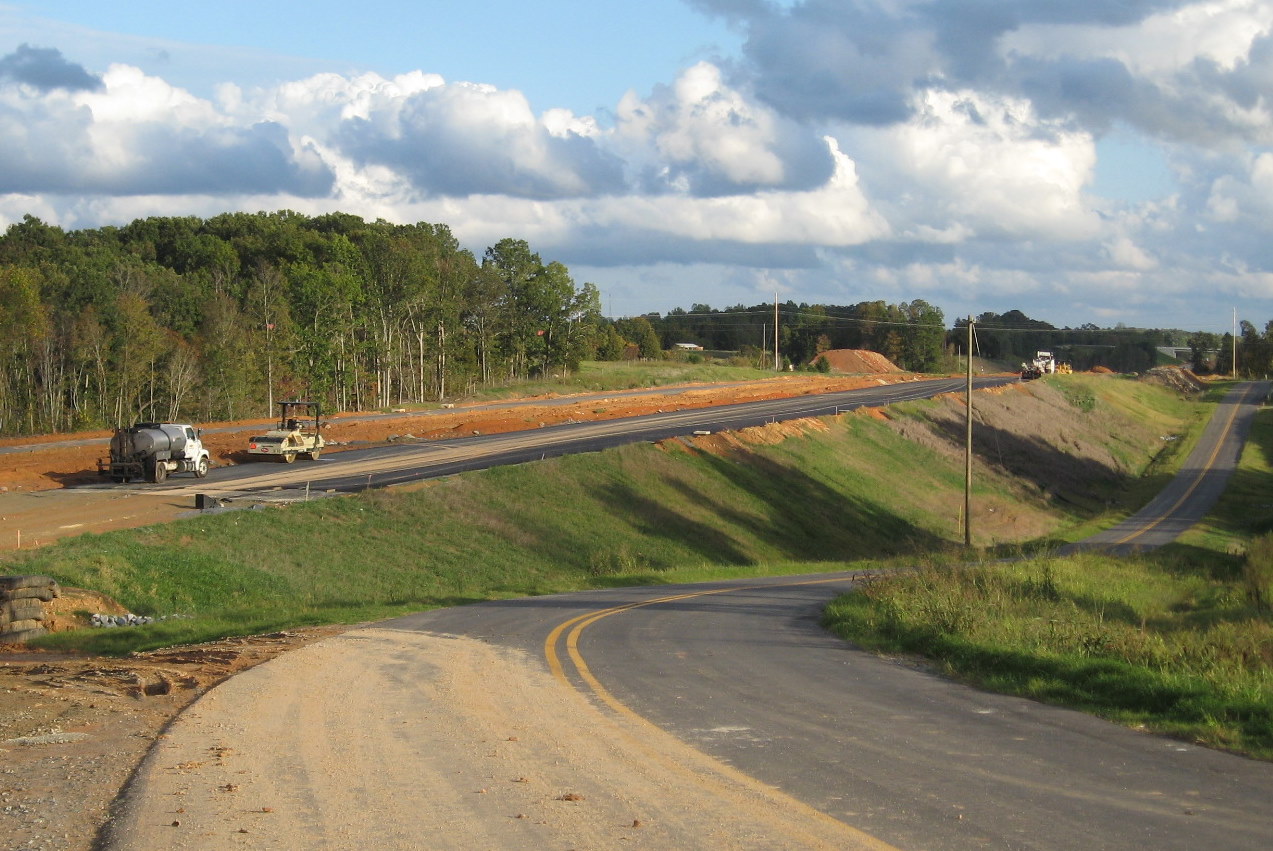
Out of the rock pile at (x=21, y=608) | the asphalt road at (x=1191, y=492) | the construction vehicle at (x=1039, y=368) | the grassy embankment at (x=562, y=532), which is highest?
the construction vehicle at (x=1039, y=368)

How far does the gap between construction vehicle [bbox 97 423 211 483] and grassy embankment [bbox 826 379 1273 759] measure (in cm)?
2823

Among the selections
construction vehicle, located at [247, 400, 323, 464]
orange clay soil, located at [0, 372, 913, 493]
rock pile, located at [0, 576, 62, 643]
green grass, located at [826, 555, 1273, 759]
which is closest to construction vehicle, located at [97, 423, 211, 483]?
orange clay soil, located at [0, 372, 913, 493]

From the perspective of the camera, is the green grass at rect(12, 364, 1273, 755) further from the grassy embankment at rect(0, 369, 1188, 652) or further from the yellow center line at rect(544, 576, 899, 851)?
the yellow center line at rect(544, 576, 899, 851)

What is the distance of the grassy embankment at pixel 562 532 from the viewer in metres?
26.8

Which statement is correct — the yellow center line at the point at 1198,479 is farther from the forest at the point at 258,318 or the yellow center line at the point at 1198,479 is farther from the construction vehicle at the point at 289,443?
the forest at the point at 258,318

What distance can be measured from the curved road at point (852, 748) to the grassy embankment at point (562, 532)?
6.72m

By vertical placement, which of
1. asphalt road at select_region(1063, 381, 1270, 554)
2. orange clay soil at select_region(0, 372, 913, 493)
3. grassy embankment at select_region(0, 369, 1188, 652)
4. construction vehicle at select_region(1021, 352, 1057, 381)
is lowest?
asphalt road at select_region(1063, 381, 1270, 554)

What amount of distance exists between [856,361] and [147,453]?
410 ft

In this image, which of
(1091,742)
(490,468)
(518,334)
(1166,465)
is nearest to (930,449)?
(1166,465)

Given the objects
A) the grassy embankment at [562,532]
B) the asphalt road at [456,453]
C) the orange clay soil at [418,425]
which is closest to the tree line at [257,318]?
the orange clay soil at [418,425]

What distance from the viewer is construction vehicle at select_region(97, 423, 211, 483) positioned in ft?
132

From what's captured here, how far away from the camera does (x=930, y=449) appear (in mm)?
73312

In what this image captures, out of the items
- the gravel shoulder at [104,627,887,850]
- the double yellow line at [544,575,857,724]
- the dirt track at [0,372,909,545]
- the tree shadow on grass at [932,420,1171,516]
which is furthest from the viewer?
the tree shadow on grass at [932,420,1171,516]

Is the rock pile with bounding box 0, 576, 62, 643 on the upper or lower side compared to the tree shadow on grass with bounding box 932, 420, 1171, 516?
upper
